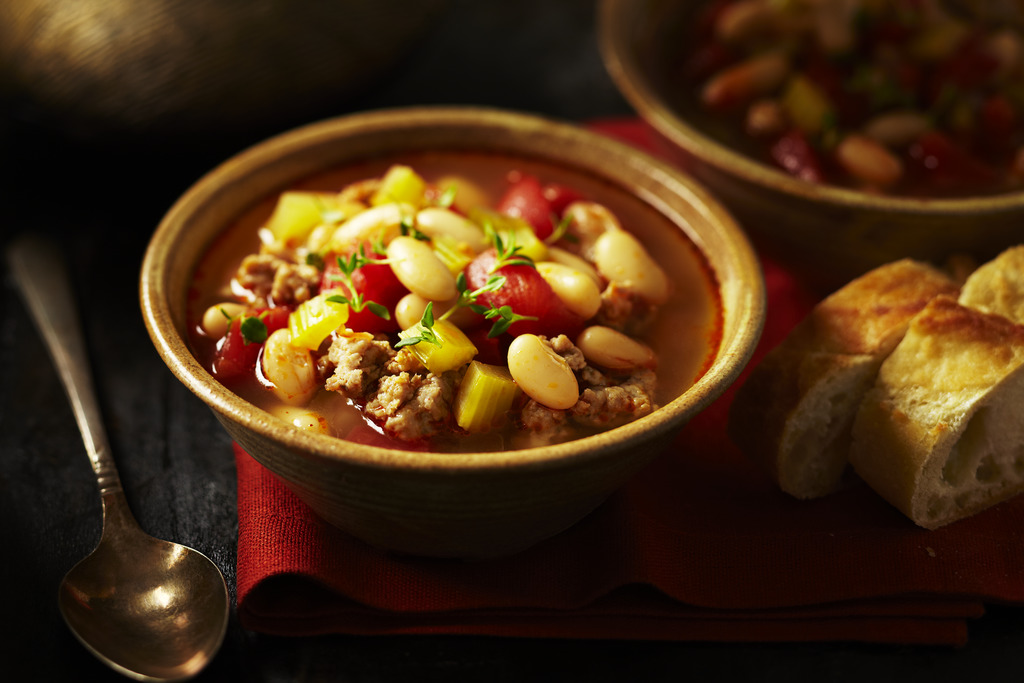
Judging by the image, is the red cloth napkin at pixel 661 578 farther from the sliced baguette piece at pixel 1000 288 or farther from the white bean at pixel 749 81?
the white bean at pixel 749 81

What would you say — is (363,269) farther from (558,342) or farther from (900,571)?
(900,571)

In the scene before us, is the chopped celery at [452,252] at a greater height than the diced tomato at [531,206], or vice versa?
the chopped celery at [452,252]

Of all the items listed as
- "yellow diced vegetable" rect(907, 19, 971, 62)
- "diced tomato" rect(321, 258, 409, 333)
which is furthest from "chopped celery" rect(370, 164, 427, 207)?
"yellow diced vegetable" rect(907, 19, 971, 62)

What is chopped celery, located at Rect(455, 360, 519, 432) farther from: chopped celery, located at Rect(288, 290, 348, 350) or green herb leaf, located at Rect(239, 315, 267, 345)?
green herb leaf, located at Rect(239, 315, 267, 345)

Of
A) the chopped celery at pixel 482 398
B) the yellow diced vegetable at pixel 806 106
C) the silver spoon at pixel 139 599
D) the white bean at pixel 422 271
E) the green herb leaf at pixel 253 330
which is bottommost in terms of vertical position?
the silver spoon at pixel 139 599

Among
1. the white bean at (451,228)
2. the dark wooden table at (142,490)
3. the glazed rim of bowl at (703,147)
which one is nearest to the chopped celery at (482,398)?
the white bean at (451,228)
